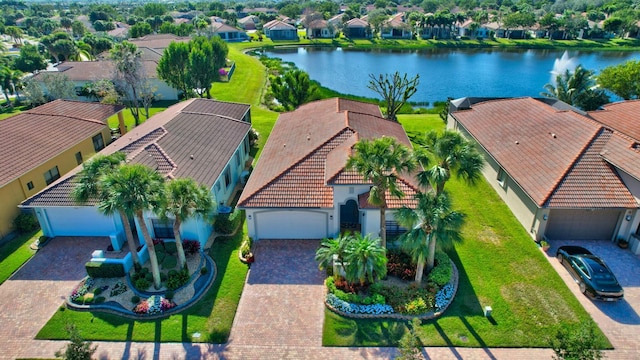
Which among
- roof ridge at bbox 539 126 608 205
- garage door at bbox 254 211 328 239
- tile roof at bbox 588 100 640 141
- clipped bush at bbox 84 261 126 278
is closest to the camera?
clipped bush at bbox 84 261 126 278

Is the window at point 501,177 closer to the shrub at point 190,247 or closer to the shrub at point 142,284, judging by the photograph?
the shrub at point 190,247

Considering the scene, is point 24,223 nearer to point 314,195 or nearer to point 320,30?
point 314,195

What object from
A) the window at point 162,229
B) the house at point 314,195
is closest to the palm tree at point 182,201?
the house at point 314,195

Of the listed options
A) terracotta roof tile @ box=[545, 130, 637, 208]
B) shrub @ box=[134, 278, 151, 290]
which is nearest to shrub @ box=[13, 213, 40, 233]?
shrub @ box=[134, 278, 151, 290]

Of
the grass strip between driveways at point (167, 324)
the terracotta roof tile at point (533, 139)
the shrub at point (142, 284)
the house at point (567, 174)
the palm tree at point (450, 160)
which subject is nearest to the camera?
the grass strip between driveways at point (167, 324)

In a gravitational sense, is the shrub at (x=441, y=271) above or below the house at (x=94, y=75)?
below

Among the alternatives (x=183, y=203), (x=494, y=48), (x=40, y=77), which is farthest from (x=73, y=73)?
(x=494, y=48)

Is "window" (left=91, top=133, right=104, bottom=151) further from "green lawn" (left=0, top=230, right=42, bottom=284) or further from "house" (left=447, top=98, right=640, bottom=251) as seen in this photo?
"house" (left=447, top=98, right=640, bottom=251)
